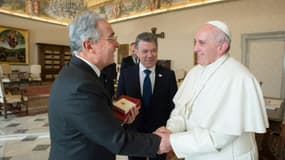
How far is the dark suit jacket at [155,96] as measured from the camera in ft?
5.87

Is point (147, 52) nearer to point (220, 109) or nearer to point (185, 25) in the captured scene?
point (220, 109)

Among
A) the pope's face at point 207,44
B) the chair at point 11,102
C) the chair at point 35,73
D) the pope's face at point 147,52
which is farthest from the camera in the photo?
the chair at point 35,73

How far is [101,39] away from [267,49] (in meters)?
6.78

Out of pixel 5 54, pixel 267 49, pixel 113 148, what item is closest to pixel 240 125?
pixel 113 148

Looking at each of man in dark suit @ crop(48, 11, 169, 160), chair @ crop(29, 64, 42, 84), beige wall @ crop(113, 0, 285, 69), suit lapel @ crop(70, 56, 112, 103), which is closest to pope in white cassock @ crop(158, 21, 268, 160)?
man in dark suit @ crop(48, 11, 169, 160)

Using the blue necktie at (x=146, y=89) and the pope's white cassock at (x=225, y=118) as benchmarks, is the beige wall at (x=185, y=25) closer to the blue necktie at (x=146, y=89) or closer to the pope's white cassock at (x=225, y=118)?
the blue necktie at (x=146, y=89)

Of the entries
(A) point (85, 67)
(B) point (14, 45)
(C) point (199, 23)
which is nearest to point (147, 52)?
(A) point (85, 67)

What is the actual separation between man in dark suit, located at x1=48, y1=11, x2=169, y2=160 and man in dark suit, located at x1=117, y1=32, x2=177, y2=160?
2.17 ft

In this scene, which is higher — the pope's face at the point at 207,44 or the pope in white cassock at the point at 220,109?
the pope's face at the point at 207,44

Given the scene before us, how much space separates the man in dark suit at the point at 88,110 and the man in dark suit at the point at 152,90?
2.17 feet

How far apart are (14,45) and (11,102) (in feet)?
15.2

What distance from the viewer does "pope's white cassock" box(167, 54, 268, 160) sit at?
1033mm

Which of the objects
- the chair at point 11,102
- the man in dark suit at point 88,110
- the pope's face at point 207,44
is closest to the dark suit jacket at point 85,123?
the man in dark suit at point 88,110

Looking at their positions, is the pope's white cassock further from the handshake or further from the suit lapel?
the suit lapel
